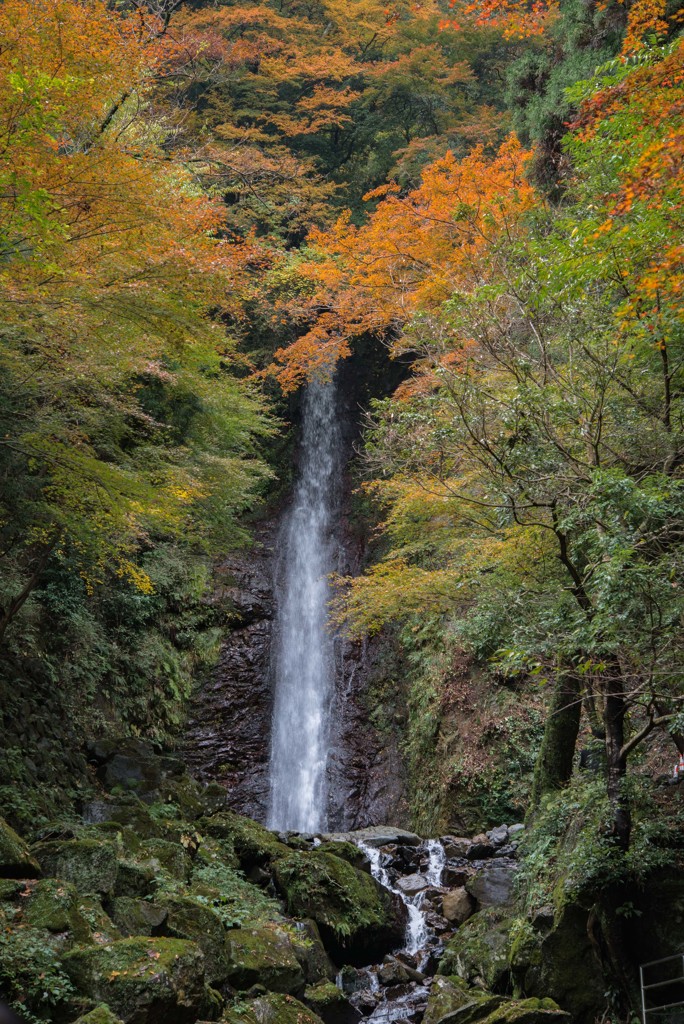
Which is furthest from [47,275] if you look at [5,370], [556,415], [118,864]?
[118,864]

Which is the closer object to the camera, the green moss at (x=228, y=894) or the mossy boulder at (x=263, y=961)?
the mossy boulder at (x=263, y=961)

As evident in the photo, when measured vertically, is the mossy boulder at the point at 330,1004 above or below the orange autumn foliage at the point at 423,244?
below

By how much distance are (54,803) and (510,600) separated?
239 inches

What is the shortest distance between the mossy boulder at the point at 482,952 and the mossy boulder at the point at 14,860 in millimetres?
4736

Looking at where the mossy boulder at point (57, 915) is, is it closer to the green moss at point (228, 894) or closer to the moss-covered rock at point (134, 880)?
the moss-covered rock at point (134, 880)

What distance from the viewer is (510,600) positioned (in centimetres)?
817

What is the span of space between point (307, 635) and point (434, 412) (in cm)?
1002

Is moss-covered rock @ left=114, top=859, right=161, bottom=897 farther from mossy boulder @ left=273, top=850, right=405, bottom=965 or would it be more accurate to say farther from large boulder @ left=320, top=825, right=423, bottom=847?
large boulder @ left=320, top=825, right=423, bottom=847

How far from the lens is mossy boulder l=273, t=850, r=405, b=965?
29.3 ft

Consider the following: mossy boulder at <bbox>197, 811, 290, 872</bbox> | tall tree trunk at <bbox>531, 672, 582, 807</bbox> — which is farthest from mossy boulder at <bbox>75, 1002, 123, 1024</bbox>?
tall tree trunk at <bbox>531, 672, 582, 807</bbox>

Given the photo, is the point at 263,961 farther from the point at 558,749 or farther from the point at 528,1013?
the point at 558,749

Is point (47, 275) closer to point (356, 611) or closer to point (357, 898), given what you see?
point (356, 611)

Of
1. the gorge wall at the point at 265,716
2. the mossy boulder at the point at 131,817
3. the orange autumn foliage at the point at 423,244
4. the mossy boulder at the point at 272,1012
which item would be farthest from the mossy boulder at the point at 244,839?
the orange autumn foliage at the point at 423,244

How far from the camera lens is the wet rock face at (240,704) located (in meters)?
15.6
